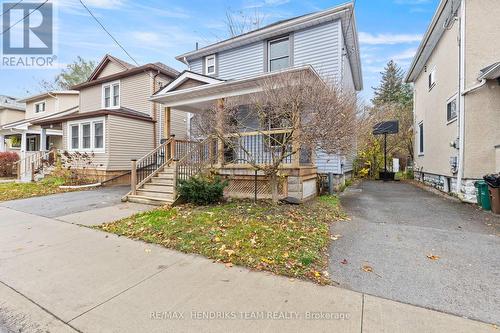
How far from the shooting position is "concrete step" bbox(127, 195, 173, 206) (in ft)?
24.9

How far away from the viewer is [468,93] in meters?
7.59

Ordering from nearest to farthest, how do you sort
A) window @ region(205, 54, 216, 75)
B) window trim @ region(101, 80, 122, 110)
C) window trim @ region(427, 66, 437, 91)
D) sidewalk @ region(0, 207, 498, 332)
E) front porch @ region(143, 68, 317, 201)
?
sidewalk @ region(0, 207, 498, 332) < front porch @ region(143, 68, 317, 201) < window trim @ region(427, 66, 437, 91) < window @ region(205, 54, 216, 75) < window trim @ region(101, 80, 122, 110)

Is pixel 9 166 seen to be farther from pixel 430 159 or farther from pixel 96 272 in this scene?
pixel 430 159

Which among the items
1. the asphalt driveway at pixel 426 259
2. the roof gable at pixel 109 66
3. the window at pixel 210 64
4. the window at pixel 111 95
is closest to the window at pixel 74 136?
the window at pixel 111 95

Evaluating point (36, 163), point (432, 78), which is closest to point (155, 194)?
point (36, 163)

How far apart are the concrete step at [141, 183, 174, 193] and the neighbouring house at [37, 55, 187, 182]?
3.11m

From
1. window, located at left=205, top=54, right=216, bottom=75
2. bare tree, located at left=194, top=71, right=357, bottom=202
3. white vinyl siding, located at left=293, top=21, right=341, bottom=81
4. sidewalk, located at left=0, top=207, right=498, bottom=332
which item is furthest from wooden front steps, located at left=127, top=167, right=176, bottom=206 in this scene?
white vinyl siding, located at left=293, top=21, right=341, bottom=81

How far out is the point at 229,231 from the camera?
485 centimetres

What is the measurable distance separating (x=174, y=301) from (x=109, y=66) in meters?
18.5

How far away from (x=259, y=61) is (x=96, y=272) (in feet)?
33.9

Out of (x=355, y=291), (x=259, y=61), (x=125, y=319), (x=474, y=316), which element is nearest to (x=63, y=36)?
(x=259, y=61)

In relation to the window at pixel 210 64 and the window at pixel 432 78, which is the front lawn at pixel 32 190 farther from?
the window at pixel 432 78

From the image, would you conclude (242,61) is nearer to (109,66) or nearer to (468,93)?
(468,93)

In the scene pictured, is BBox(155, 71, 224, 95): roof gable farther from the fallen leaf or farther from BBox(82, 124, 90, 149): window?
the fallen leaf
